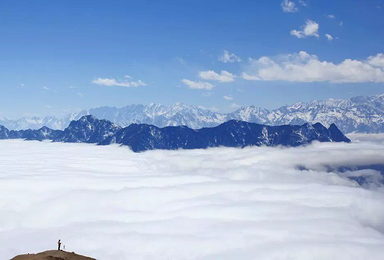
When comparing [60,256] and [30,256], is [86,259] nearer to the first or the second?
[60,256]

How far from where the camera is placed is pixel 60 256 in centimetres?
13725

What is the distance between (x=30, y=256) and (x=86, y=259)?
2428 centimetres

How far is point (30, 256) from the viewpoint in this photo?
460 feet

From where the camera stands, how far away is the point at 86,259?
142 meters

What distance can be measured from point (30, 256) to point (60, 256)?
14.8 metres

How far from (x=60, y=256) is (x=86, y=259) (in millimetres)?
11232

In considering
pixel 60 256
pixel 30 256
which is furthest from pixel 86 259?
pixel 30 256
